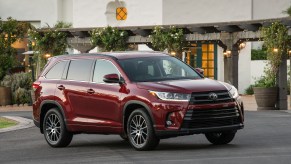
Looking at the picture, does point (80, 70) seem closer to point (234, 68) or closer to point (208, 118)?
point (208, 118)

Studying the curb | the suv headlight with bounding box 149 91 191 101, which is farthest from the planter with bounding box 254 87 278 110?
the suv headlight with bounding box 149 91 191 101

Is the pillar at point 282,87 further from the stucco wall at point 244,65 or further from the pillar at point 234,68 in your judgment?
→ the stucco wall at point 244,65

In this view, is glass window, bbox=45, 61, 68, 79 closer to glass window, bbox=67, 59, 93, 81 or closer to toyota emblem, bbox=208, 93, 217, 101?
glass window, bbox=67, 59, 93, 81

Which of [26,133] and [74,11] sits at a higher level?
[74,11]

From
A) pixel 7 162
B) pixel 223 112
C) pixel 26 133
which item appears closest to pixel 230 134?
pixel 223 112

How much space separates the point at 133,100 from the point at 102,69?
4.90 ft

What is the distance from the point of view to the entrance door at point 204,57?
46.0 m

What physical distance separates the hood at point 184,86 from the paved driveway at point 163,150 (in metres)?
1.01

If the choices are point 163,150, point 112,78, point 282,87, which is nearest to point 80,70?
point 112,78

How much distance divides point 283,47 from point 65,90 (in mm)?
16662

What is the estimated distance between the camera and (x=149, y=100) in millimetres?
15203

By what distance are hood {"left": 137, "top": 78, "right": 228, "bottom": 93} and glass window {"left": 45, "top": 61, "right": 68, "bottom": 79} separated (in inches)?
103

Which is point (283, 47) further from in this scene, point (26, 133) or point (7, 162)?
point (7, 162)

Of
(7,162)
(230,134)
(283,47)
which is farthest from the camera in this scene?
(283,47)
